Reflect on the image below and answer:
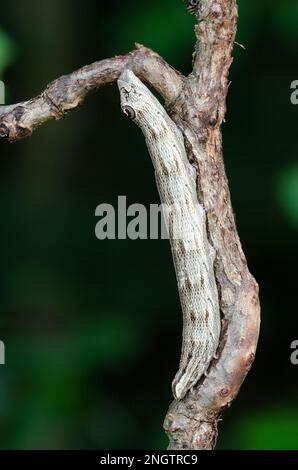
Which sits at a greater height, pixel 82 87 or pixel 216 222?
pixel 82 87

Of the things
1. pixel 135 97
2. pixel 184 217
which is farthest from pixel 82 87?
pixel 184 217

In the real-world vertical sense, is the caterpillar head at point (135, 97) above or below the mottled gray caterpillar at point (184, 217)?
above

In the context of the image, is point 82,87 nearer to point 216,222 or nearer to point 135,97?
point 135,97

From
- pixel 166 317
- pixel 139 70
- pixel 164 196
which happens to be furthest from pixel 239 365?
pixel 166 317

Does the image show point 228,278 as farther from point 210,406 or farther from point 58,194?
point 58,194
